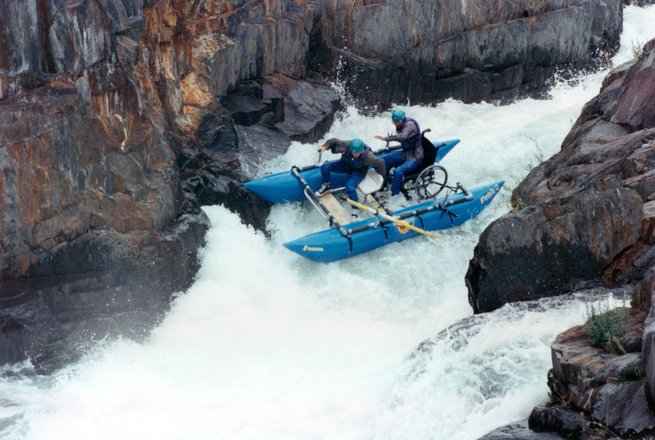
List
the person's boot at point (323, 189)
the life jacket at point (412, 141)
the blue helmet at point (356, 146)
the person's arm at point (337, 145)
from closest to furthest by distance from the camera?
the blue helmet at point (356, 146) < the person's boot at point (323, 189) < the person's arm at point (337, 145) < the life jacket at point (412, 141)

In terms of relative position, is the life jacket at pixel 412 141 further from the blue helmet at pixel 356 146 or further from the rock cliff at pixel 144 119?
the rock cliff at pixel 144 119

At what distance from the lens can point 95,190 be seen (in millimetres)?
9695

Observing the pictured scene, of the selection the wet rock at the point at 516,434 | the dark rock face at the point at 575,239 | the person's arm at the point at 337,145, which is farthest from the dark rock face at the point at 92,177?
the wet rock at the point at 516,434

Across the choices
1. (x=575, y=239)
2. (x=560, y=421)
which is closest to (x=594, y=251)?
(x=575, y=239)

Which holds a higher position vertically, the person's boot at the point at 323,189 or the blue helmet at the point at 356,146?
the blue helmet at the point at 356,146

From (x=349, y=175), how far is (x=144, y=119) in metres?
3.17

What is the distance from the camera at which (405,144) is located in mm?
12164

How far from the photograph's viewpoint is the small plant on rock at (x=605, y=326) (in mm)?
6738

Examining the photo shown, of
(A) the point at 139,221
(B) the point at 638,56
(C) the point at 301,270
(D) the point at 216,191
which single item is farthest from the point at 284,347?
(B) the point at 638,56

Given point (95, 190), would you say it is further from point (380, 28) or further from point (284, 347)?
point (380, 28)

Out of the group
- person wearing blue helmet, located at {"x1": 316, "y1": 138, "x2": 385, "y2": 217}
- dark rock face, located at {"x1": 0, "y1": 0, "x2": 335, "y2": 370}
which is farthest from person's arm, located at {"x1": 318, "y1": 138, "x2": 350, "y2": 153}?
dark rock face, located at {"x1": 0, "y1": 0, "x2": 335, "y2": 370}

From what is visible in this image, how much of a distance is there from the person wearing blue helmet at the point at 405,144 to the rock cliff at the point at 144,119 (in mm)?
1977

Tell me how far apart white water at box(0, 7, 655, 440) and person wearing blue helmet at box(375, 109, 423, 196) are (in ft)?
3.44

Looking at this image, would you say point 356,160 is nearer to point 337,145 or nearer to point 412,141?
point 337,145
